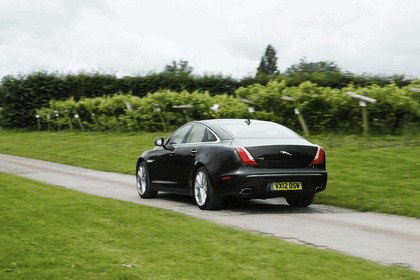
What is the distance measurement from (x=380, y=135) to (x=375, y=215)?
10.00 metres

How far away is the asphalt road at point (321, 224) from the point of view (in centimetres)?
763

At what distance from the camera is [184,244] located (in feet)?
24.7

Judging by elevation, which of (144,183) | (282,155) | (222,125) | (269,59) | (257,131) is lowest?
(144,183)

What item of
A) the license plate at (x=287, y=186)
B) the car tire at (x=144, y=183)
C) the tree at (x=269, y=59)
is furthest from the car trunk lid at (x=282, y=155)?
the tree at (x=269, y=59)

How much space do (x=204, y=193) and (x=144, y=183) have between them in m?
2.61

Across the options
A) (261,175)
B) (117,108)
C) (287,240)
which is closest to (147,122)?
(117,108)

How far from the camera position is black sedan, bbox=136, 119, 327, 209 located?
11.0 metres

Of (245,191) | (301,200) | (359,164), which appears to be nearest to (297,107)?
(359,164)

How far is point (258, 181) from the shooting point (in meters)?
11.0

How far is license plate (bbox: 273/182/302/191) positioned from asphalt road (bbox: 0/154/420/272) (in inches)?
15.0

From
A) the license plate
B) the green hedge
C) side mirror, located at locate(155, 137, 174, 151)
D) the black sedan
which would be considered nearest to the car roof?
the black sedan

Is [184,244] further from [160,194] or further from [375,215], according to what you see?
[160,194]

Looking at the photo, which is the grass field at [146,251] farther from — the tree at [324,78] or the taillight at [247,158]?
the tree at [324,78]

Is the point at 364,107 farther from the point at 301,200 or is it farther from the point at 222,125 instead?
the point at 222,125
